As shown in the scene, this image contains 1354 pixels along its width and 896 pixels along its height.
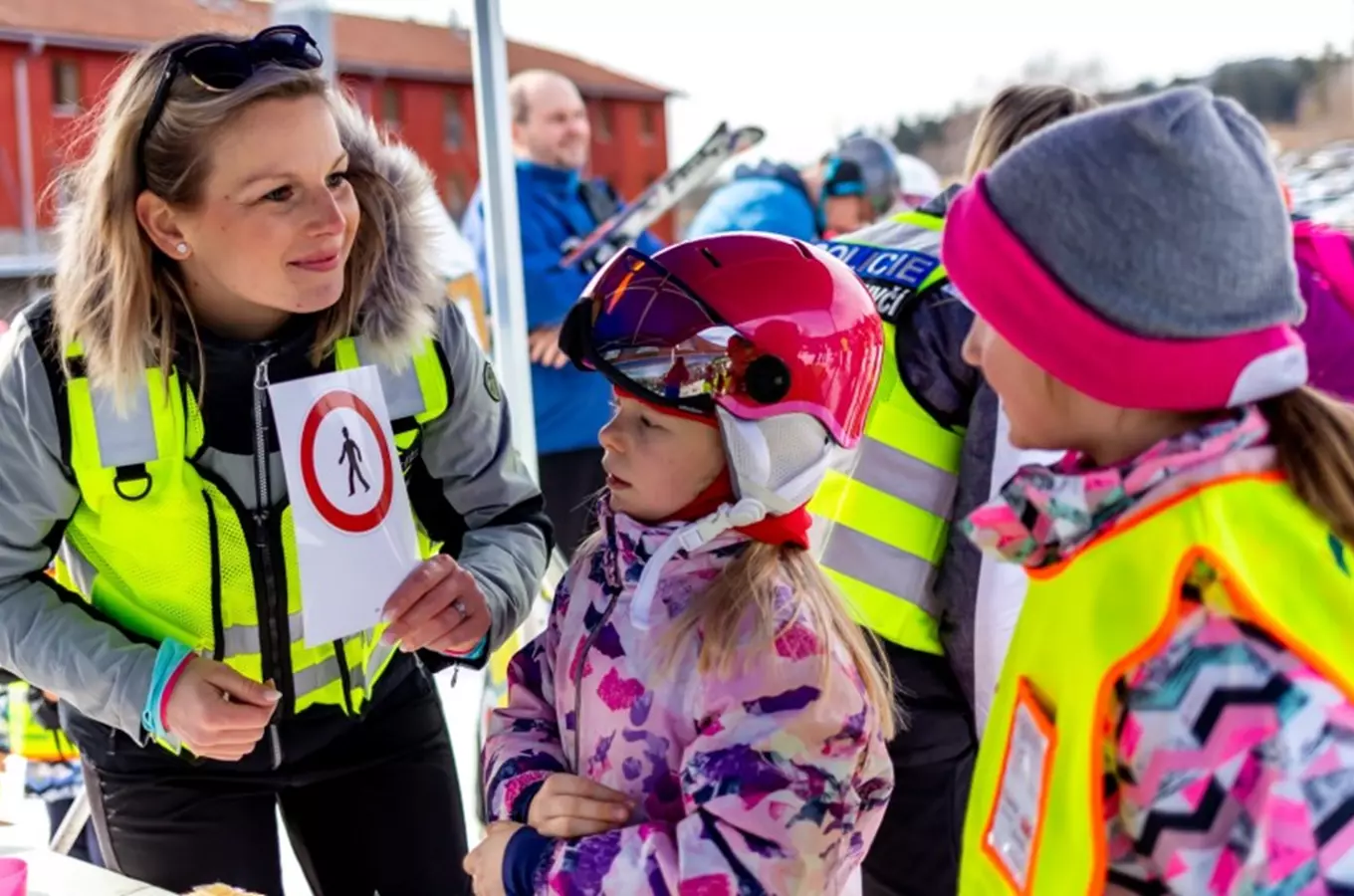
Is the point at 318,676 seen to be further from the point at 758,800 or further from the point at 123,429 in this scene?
the point at 758,800

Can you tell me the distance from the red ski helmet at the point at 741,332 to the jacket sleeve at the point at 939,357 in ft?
1.60

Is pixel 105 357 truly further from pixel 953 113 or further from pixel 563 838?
A: pixel 953 113

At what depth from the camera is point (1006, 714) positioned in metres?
1.05

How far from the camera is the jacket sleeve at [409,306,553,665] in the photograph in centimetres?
180

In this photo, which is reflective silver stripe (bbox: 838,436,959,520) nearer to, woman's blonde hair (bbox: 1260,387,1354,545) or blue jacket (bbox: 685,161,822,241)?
woman's blonde hair (bbox: 1260,387,1354,545)

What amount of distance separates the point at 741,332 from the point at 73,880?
1.03m

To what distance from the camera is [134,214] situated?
5.53 ft

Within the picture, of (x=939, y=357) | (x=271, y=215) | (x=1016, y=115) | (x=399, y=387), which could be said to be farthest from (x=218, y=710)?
(x=1016, y=115)

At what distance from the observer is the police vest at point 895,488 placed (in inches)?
76.4

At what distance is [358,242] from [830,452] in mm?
759

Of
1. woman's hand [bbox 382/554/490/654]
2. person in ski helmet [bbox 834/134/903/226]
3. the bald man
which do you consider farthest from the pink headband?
person in ski helmet [bbox 834/134/903/226]

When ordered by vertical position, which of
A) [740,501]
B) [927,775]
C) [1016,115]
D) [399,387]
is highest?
[1016,115]

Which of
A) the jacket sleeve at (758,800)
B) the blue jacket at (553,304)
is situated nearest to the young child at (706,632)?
the jacket sleeve at (758,800)

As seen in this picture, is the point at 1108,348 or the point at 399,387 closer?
the point at 1108,348
